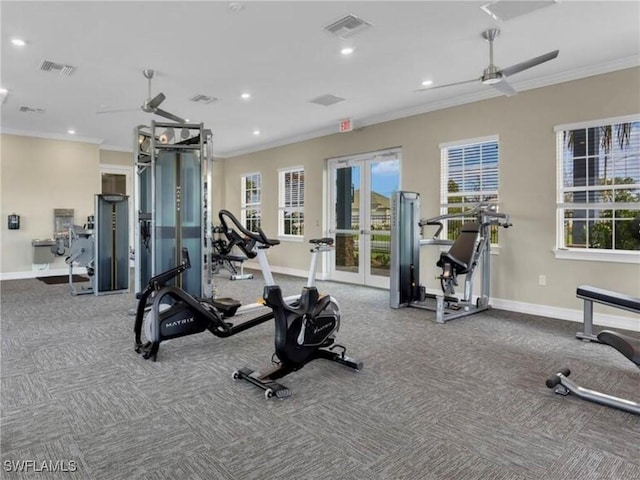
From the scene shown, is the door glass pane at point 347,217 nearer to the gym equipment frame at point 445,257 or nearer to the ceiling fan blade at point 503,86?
the gym equipment frame at point 445,257

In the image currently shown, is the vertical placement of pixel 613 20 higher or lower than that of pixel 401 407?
higher

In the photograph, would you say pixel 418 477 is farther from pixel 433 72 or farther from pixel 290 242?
pixel 290 242

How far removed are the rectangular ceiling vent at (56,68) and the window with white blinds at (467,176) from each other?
4.84 metres

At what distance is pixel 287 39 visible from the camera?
3906 mm

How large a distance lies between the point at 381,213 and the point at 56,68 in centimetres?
494

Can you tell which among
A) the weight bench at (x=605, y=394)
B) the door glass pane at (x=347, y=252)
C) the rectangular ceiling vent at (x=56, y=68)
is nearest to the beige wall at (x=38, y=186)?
the rectangular ceiling vent at (x=56, y=68)

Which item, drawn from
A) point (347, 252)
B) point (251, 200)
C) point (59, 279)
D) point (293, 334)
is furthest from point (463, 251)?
point (59, 279)

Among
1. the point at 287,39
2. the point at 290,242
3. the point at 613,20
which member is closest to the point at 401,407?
the point at 287,39

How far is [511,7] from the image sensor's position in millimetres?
3268

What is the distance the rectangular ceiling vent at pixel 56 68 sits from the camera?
14.7 feet

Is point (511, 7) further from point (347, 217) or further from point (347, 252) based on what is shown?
point (347, 252)

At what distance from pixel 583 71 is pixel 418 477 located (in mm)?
4810

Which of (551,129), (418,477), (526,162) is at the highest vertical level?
(551,129)

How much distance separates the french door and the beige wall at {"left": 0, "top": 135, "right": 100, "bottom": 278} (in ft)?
16.9
